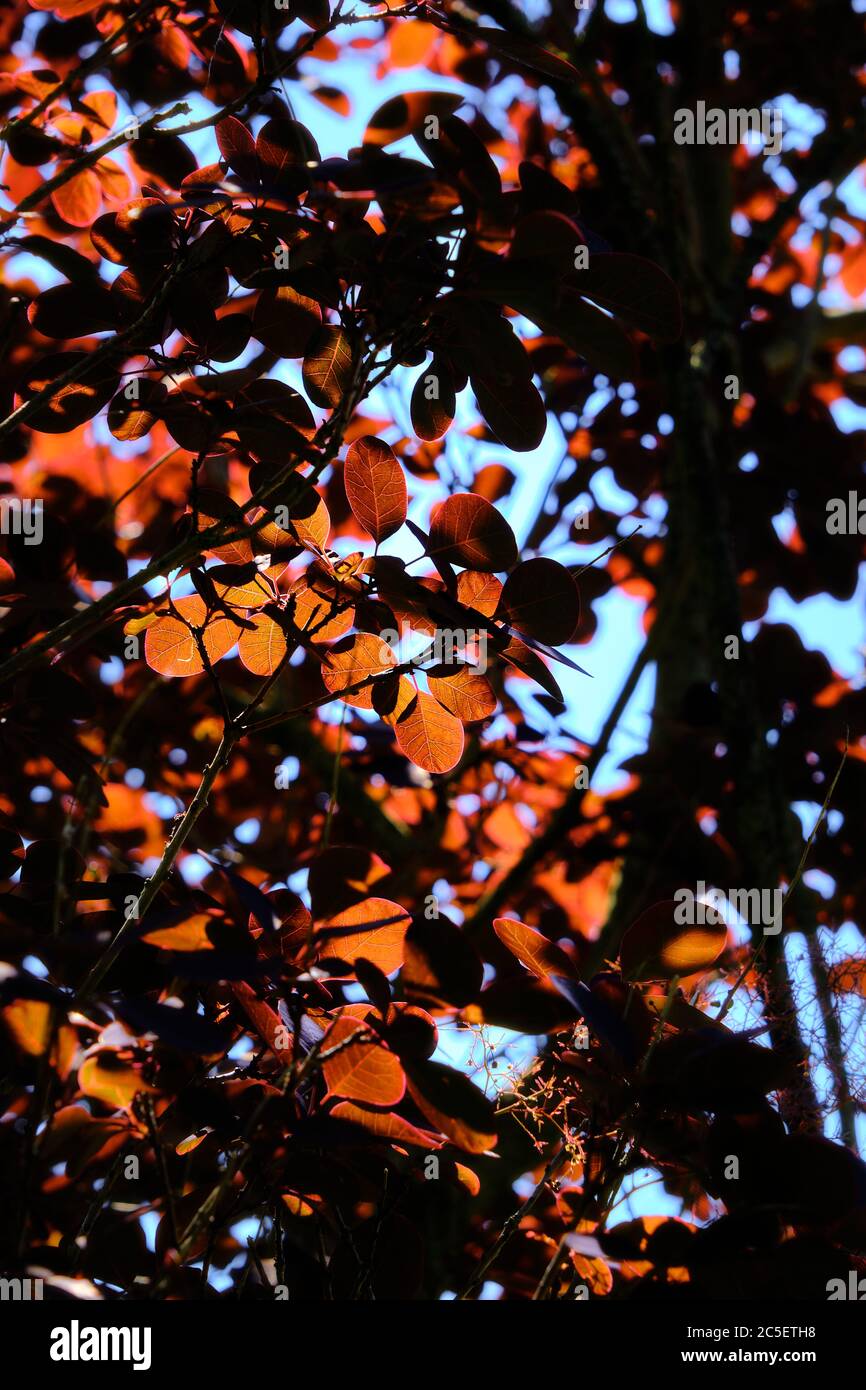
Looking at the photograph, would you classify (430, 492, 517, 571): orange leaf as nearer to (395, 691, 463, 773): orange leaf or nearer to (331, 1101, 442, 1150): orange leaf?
(395, 691, 463, 773): orange leaf

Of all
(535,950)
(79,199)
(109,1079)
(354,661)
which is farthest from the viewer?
(79,199)

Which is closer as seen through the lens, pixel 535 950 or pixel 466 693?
pixel 535 950

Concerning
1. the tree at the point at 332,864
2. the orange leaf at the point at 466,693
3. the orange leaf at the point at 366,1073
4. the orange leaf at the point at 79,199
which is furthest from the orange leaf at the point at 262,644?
the orange leaf at the point at 79,199

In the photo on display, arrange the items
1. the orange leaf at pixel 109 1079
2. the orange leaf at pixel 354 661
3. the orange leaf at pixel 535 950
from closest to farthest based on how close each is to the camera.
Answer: the orange leaf at pixel 109 1079, the orange leaf at pixel 535 950, the orange leaf at pixel 354 661

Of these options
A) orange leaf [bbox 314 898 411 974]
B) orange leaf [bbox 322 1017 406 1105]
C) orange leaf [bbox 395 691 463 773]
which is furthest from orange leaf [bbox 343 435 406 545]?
orange leaf [bbox 322 1017 406 1105]

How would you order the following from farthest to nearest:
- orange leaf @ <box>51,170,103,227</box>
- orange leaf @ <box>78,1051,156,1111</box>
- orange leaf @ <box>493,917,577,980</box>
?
1. orange leaf @ <box>51,170,103,227</box>
2. orange leaf @ <box>493,917,577,980</box>
3. orange leaf @ <box>78,1051,156,1111</box>

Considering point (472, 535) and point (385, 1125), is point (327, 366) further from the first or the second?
point (385, 1125)

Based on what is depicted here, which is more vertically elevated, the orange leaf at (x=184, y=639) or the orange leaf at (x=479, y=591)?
the orange leaf at (x=184, y=639)

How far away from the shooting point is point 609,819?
1956mm

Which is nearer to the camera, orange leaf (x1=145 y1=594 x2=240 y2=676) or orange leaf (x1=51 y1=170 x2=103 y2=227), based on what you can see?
orange leaf (x1=145 y1=594 x2=240 y2=676)

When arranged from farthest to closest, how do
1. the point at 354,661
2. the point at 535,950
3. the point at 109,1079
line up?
the point at 354,661, the point at 535,950, the point at 109,1079

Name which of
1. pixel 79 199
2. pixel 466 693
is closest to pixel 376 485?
pixel 466 693

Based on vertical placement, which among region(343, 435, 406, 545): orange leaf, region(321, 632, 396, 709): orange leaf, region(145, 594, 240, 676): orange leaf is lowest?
region(321, 632, 396, 709): orange leaf

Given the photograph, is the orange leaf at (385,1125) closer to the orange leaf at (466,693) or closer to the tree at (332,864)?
the tree at (332,864)
